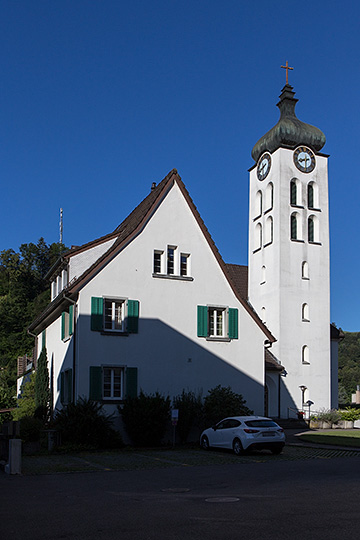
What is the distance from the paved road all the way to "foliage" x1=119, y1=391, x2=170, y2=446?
8405mm

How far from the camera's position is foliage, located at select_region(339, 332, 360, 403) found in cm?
9416

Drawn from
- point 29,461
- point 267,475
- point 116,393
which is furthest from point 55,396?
point 267,475

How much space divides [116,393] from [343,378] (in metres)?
75.7

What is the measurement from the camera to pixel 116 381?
87.5 feet

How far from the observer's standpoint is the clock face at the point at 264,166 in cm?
4917

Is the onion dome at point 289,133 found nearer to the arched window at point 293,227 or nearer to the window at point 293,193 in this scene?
the window at point 293,193

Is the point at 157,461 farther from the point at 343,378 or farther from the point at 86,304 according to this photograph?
the point at 343,378

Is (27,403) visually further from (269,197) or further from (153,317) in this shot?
(269,197)

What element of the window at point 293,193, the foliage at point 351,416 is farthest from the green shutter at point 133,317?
the window at point 293,193

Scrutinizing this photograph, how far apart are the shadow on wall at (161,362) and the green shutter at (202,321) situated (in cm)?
28

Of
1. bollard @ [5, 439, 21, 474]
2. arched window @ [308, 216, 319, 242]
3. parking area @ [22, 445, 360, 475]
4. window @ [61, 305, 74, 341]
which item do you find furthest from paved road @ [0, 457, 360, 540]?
arched window @ [308, 216, 319, 242]

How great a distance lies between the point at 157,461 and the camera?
798 inches

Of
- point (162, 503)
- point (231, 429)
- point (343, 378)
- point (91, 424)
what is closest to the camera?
point (162, 503)

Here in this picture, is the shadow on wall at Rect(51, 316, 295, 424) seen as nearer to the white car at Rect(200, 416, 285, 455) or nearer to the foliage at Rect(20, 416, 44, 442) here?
the foliage at Rect(20, 416, 44, 442)
